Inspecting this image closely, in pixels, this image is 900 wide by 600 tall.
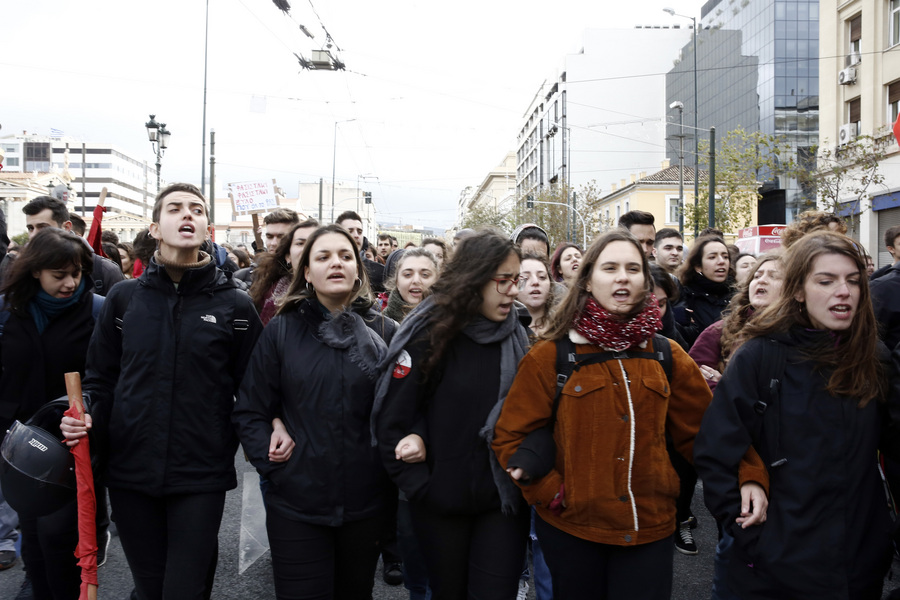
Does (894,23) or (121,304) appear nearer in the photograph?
(121,304)

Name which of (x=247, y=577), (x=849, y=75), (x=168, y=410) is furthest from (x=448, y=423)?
(x=849, y=75)

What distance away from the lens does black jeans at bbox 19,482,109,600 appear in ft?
11.8

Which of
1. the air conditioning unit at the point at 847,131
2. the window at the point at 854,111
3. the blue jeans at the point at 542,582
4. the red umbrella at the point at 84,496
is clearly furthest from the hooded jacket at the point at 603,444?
the window at the point at 854,111

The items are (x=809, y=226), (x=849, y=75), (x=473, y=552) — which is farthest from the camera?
(x=849, y=75)

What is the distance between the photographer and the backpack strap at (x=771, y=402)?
2775 millimetres

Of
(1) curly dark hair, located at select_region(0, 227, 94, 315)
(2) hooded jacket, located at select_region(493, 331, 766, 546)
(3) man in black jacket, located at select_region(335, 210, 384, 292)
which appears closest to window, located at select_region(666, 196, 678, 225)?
(3) man in black jacket, located at select_region(335, 210, 384, 292)

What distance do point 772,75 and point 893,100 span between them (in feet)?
82.5

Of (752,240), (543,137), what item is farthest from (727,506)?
(543,137)

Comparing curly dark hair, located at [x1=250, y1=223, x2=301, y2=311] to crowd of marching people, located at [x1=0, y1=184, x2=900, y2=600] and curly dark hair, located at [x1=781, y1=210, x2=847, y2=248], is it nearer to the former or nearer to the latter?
crowd of marching people, located at [x1=0, y1=184, x2=900, y2=600]

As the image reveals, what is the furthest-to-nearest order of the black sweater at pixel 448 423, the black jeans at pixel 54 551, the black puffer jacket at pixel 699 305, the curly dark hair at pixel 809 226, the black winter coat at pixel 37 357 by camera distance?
the black puffer jacket at pixel 699 305 → the curly dark hair at pixel 809 226 → the black winter coat at pixel 37 357 → the black jeans at pixel 54 551 → the black sweater at pixel 448 423

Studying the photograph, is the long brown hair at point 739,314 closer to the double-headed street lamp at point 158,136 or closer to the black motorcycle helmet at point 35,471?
the black motorcycle helmet at point 35,471

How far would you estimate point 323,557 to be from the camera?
3113mm

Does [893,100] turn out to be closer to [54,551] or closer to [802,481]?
[802,481]

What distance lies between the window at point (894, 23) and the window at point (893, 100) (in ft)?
4.56
